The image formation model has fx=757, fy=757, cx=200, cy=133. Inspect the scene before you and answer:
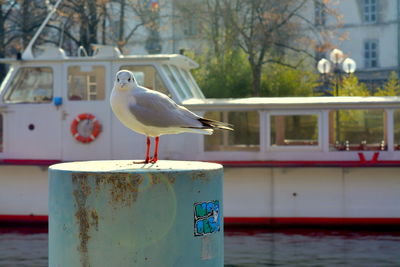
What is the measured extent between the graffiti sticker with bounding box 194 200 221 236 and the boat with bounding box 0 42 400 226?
6.91 m

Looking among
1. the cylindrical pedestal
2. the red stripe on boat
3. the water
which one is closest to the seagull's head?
the cylindrical pedestal

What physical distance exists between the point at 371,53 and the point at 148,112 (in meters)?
37.9

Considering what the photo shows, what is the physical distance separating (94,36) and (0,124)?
10.9m

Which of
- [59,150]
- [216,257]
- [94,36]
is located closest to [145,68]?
[59,150]

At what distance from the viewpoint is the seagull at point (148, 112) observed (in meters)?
5.43

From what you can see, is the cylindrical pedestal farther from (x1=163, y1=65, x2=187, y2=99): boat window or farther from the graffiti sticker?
(x1=163, y1=65, x2=187, y2=99): boat window

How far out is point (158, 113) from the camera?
5.50m

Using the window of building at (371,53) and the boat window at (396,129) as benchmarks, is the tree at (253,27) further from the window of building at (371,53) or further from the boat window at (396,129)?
the window of building at (371,53)

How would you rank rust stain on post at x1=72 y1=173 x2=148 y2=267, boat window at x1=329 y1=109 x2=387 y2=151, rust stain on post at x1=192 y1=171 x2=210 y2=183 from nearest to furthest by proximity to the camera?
rust stain on post at x1=72 y1=173 x2=148 y2=267 → rust stain on post at x1=192 y1=171 x2=210 y2=183 → boat window at x1=329 y1=109 x2=387 y2=151

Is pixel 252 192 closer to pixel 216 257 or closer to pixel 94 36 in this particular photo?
pixel 216 257

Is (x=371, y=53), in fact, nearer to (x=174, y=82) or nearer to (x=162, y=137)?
(x=174, y=82)

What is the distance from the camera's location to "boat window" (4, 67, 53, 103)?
12250 millimetres

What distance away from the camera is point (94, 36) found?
22.9m

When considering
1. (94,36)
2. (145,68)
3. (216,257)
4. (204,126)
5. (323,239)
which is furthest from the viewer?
(94,36)
